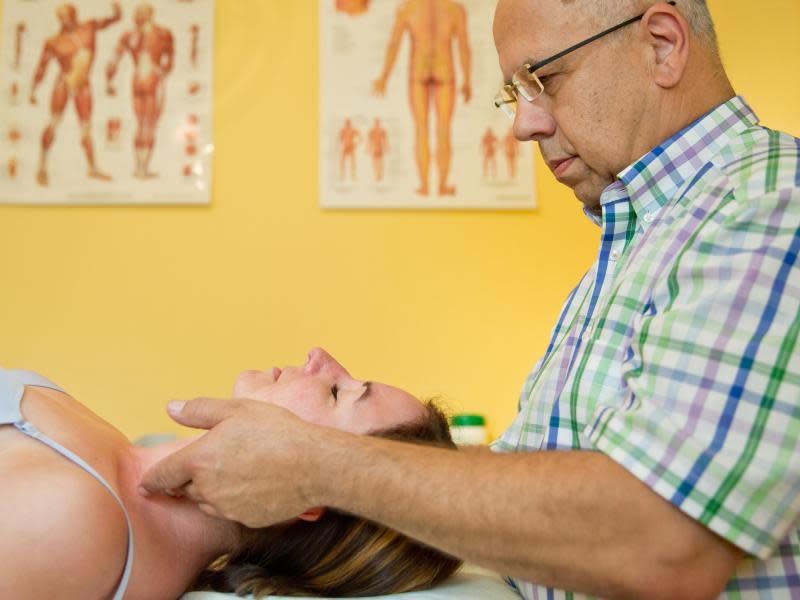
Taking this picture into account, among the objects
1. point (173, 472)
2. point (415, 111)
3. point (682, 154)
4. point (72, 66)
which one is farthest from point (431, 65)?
point (173, 472)

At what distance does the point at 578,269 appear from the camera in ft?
8.91

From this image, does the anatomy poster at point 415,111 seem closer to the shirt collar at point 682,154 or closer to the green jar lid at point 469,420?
the green jar lid at point 469,420

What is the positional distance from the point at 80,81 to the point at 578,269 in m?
1.67

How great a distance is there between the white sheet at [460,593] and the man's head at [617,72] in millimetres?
662

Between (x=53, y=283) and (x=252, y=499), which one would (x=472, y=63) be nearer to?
(x=53, y=283)

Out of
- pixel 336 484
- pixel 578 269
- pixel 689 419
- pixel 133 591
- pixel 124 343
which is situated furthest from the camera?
pixel 578 269

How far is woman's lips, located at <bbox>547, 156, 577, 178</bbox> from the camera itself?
4.44ft

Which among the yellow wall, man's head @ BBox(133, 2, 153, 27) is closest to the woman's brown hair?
the yellow wall

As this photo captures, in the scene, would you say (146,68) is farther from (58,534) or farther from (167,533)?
(58,534)

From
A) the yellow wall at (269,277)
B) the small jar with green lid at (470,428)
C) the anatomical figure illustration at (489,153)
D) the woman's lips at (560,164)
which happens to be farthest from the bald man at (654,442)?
the anatomical figure illustration at (489,153)

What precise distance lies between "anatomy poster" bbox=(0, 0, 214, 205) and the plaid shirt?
5.92 ft

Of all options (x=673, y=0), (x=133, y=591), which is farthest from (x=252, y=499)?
(x=673, y=0)

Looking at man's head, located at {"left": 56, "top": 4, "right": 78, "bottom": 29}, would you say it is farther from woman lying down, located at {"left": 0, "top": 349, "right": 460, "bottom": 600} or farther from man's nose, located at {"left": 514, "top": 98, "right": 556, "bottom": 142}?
man's nose, located at {"left": 514, "top": 98, "right": 556, "bottom": 142}

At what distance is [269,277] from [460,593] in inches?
57.9
